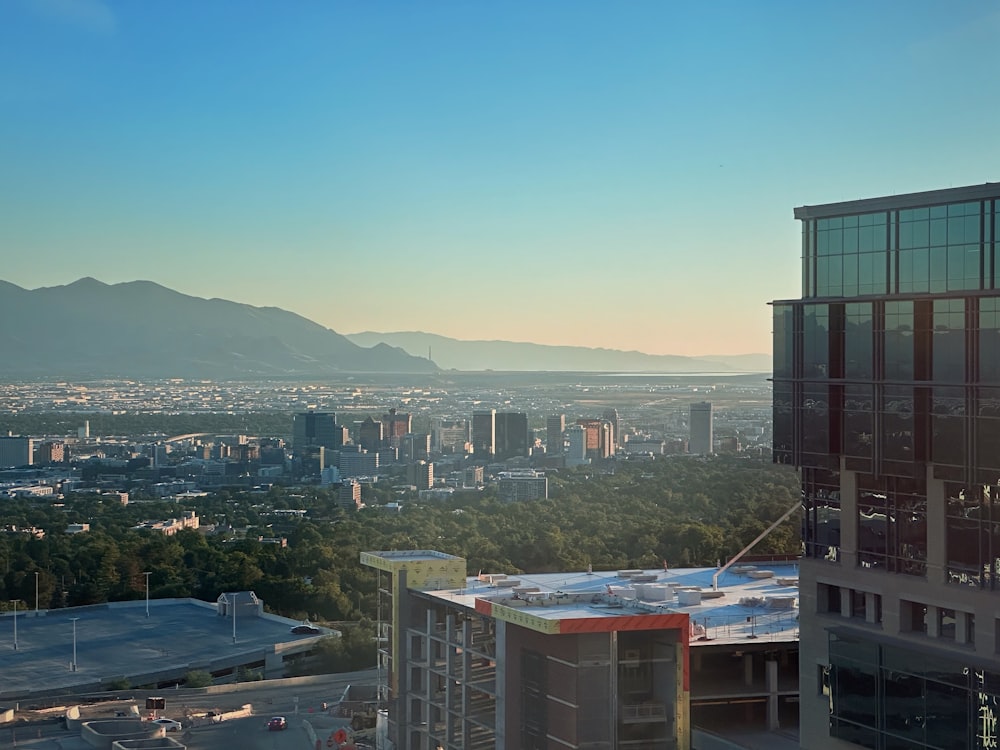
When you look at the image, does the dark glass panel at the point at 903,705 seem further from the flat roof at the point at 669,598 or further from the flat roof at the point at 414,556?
the flat roof at the point at 414,556

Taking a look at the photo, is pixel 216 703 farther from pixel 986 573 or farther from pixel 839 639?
pixel 986 573

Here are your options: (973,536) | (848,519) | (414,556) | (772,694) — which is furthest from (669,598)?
(973,536)

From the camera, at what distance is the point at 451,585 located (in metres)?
35.5

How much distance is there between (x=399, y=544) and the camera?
289 ft

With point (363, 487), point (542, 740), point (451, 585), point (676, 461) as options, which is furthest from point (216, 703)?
point (363, 487)

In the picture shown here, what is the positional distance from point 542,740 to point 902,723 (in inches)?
361

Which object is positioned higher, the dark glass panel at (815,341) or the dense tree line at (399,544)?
the dark glass panel at (815,341)

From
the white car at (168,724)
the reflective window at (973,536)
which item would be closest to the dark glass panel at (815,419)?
the reflective window at (973,536)

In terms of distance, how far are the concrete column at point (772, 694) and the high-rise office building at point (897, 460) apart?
4.32 metres

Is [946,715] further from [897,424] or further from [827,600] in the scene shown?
[897,424]

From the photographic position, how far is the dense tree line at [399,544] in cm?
6988

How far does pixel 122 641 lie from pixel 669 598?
38.3 meters

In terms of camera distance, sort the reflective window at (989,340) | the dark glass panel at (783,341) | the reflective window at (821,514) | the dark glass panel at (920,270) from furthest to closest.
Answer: the dark glass panel at (783,341) < the reflective window at (821,514) < the dark glass panel at (920,270) < the reflective window at (989,340)

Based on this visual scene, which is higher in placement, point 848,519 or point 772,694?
point 848,519
